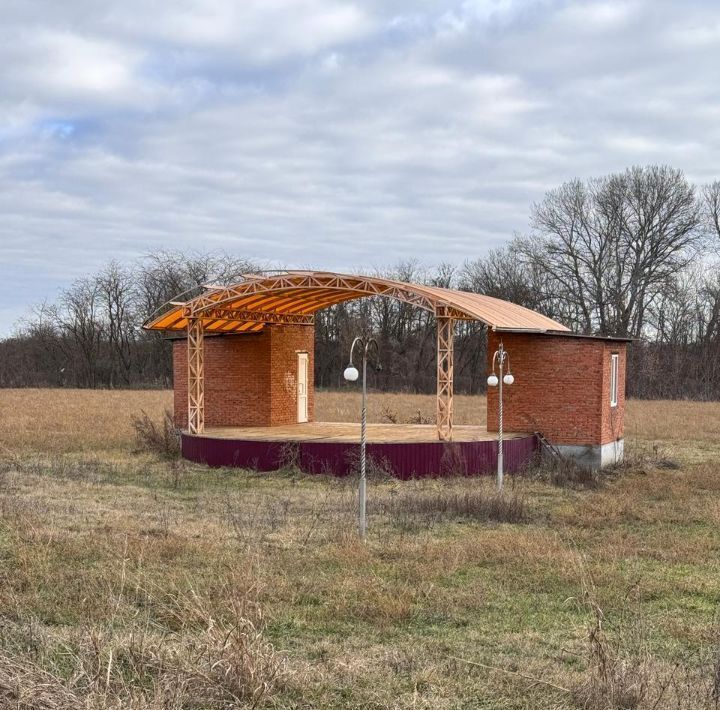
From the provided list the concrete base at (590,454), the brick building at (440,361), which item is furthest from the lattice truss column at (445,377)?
the concrete base at (590,454)

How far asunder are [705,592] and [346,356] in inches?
1829

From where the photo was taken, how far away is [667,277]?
5091 cm

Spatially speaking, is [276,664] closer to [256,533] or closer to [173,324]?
[256,533]

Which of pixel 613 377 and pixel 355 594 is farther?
pixel 613 377

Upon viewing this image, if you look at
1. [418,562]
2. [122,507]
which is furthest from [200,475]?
[418,562]

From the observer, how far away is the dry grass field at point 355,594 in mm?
6180

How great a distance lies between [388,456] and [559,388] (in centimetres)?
459

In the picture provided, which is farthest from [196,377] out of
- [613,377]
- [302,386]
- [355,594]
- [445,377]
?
[355,594]

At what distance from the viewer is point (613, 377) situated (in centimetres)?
2220

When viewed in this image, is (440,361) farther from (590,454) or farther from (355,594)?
(355,594)

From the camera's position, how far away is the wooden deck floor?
67.4 ft

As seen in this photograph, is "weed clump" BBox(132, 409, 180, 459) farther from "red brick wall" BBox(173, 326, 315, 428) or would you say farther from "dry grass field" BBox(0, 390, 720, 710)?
"dry grass field" BBox(0, 390, 720, 710)

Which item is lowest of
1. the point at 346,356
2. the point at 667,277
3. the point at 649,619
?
the point at 649,619

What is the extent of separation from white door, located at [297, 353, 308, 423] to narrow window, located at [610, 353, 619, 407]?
9066 mm
